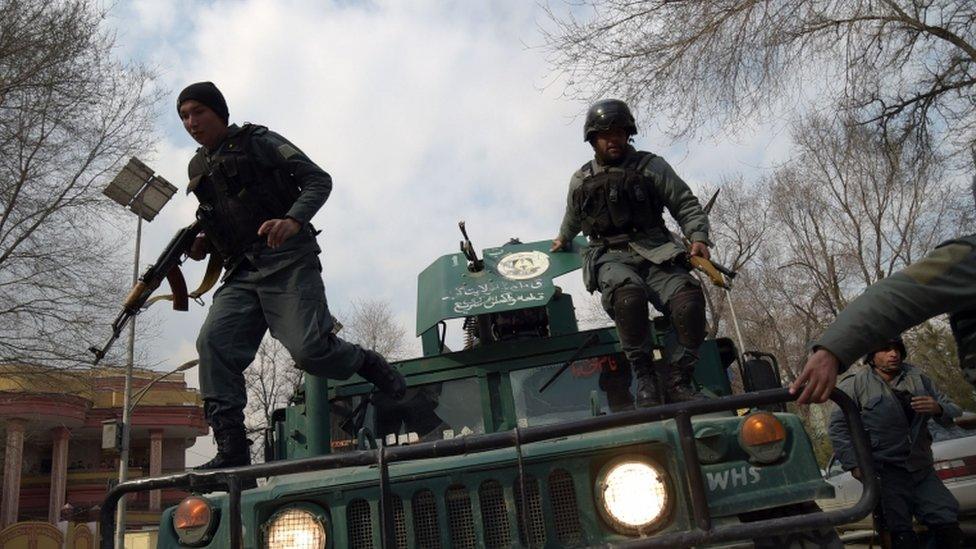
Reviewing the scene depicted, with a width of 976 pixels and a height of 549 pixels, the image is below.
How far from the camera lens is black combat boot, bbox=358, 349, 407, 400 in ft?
12.5

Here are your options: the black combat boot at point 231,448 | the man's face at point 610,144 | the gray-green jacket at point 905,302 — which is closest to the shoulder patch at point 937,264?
the gray-green jacket at point 905,302

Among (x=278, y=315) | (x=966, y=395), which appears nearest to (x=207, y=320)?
(x=278, y=315)

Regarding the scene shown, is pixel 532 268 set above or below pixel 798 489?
above

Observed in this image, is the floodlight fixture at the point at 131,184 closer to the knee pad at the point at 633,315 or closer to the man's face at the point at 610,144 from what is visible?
the man's face at the point at 610,144

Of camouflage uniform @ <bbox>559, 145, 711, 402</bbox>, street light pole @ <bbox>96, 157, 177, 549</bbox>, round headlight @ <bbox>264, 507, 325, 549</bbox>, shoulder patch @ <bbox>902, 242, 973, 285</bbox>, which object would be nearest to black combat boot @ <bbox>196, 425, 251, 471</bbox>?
round headlight @ <bbox>264, 507, 325, 549</bbox>

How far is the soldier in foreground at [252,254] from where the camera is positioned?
11.1 ft

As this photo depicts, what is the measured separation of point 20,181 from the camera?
43.7ft

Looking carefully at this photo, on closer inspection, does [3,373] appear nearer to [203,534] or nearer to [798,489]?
[203,534]

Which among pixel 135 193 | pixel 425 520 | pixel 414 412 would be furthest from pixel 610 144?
pixel 135 193

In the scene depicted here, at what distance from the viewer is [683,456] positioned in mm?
2258

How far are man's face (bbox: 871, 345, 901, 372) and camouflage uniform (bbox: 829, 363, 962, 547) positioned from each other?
65 mm

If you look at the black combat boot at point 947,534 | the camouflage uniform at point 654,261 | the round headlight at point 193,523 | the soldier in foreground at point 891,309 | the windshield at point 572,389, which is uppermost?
the camouflage uniform at point 654,261

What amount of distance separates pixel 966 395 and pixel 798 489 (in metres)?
19.0

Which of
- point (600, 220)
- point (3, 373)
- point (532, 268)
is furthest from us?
point (3, 373)
